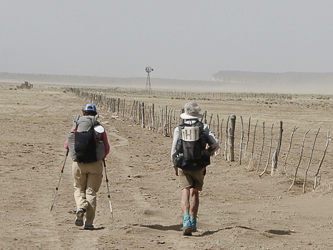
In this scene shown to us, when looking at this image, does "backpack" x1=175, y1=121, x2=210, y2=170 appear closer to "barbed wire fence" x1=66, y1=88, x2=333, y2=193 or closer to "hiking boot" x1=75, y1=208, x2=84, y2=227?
"hiking boot" x1=75, y1=208, x2=84, y2=227

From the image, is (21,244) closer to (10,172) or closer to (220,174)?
(10,172)

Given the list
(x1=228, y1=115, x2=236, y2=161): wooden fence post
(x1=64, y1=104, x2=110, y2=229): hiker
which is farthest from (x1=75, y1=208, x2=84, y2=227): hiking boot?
(x1=228, y1=115, x2=236, y2=161): wooden fence post

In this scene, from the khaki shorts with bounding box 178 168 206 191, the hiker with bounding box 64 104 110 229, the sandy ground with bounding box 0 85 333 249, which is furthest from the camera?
the hiker with bounding box 64 104 110 229

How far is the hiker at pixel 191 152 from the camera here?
5.35 m

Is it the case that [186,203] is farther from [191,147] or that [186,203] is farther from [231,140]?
[231,140]

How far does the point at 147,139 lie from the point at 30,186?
8.55 metres

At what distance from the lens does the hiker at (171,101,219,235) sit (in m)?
5.35

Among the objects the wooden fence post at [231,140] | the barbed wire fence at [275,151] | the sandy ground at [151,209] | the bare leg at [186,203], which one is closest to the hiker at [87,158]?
the sandy ground at [151,209]

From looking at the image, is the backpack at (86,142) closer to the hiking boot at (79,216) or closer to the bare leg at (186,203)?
the hiking boot at (79,216)

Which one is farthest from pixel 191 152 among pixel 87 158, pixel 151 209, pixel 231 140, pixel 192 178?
pixel 231 140

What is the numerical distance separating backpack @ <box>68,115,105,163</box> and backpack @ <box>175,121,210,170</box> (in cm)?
99

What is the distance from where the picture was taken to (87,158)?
5.61 metres

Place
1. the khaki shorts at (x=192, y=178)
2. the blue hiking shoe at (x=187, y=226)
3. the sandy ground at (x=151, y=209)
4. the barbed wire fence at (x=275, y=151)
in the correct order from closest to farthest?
the sandy ground at (x=151, y=209)
the blue hiking shoe at (x=187, y=226)
the khaki shorts at (x=192, y=178)
the barbed wire fence at (x=275, y=151)

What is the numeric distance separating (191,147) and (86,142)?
4.15 feet
